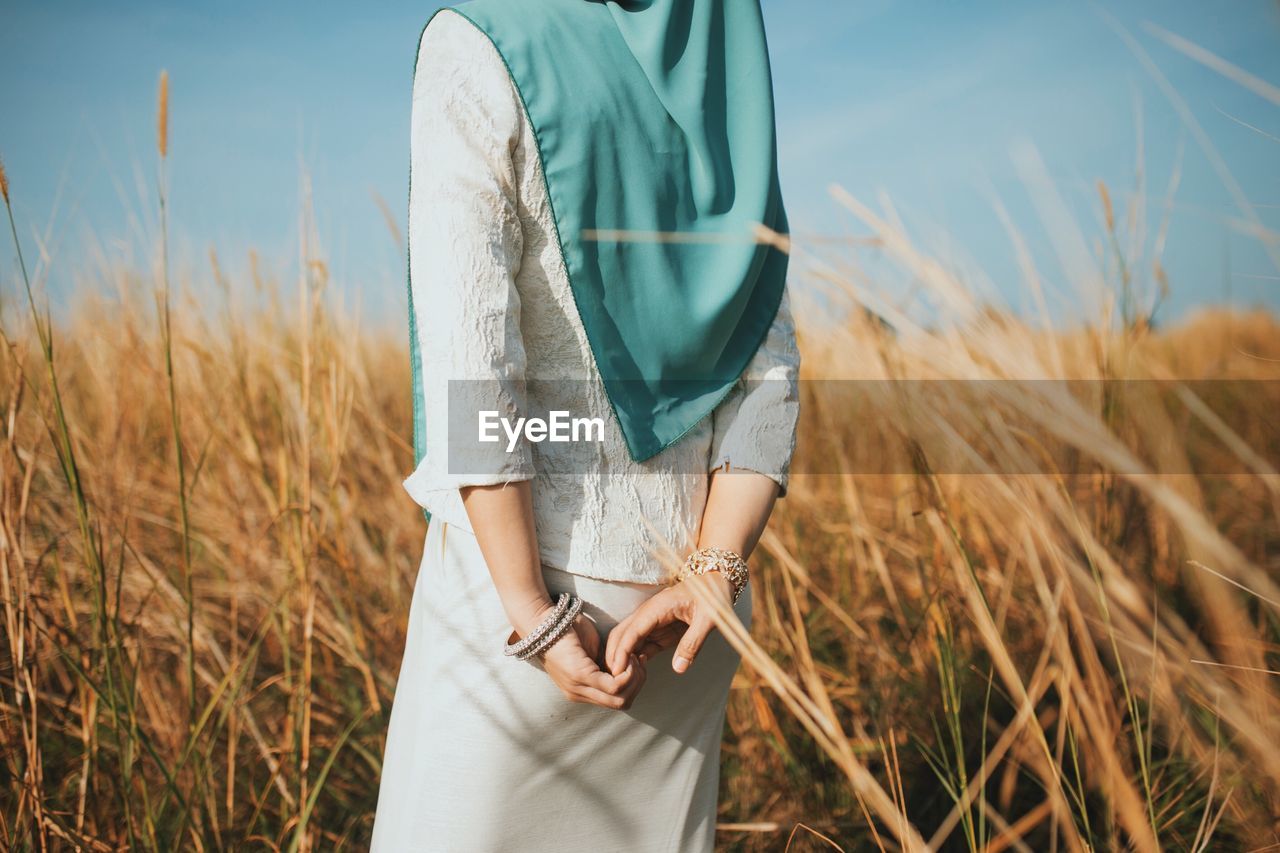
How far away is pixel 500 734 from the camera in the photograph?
820mm

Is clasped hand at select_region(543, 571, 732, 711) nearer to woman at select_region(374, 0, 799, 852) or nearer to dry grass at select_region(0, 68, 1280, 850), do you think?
woman at select_region(374, 0, 799, 852)

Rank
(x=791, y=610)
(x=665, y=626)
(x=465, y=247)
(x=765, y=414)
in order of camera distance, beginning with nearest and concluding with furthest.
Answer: (x=465, y=247) → (x=665, y=626) → (x=765, y=414) → (x=791, y=610)

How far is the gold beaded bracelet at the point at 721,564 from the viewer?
→ 2.82 ft

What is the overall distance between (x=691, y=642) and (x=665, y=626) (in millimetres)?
38

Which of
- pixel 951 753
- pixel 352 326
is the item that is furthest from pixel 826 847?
pixel 352 326

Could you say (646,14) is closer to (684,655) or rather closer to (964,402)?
(964,402)

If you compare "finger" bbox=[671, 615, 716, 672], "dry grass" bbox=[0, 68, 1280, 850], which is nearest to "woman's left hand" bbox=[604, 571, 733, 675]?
"finger" bbox=[671, 615, 716, 672]

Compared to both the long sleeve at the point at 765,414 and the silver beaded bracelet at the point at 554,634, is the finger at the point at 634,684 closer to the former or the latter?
the silver beaded bracelet at the point at 554,634

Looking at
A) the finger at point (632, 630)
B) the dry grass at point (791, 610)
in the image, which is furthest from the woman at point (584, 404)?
the dry grass at point (791, 610)

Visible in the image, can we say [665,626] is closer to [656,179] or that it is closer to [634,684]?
[634,684]

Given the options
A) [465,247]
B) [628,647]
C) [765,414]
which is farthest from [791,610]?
[465,247]

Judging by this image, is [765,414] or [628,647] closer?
[628,647]

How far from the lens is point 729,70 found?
37.8 inches

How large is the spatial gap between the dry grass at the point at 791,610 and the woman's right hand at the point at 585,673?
18 centimetres
